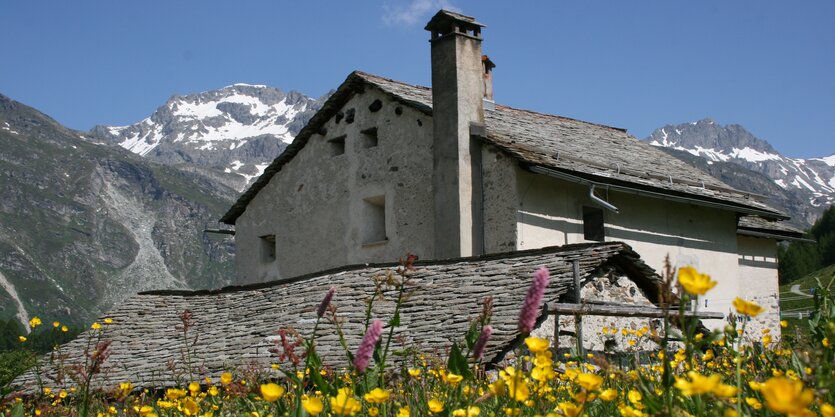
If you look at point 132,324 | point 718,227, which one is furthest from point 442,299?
point 718,227

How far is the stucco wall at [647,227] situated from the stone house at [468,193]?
0.11 feet

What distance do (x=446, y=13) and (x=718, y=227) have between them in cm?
837

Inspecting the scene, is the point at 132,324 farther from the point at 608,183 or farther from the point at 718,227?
the point at 718,227

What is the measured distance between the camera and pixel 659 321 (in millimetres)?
13125

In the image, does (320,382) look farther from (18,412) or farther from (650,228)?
(650,228)

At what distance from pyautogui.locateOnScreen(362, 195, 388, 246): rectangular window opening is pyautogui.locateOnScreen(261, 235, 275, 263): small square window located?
3.92 metres

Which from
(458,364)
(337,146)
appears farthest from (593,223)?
(458,364)

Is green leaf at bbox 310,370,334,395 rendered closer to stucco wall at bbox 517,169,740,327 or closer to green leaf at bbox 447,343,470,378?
green leaf at bbox 447,343,470,378

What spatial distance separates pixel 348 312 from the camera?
1270 cm

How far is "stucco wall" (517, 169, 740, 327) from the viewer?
17.1 meters

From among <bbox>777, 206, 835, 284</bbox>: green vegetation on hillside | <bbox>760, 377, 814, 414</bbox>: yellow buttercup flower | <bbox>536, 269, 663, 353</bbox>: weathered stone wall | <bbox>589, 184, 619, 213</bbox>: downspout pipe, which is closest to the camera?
<bbox>760, 377, 814, 414</bbox>: yellow buttercup flower

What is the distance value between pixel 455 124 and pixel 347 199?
402 centimetres

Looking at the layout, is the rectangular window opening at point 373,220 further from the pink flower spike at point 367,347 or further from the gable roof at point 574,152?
the pink flower spike at point 367,347

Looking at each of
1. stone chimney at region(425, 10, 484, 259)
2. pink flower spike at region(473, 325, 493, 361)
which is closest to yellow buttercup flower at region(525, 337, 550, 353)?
pink flower spike at region(473, 325, 493, 361)
